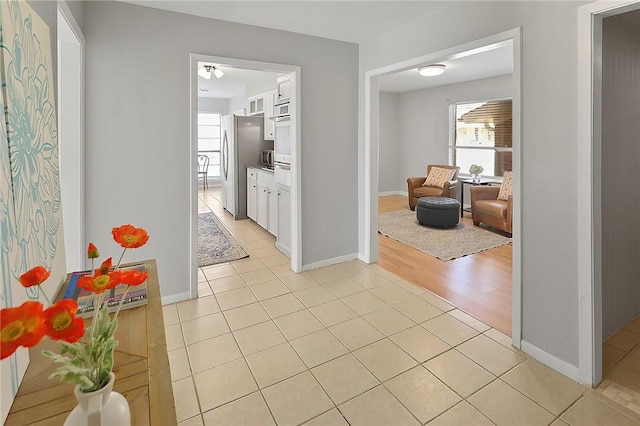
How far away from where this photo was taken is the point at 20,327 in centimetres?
54

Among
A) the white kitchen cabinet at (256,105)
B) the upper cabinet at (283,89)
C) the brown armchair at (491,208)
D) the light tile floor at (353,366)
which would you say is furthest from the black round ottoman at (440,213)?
the white kitchen cabinet at (256,105)

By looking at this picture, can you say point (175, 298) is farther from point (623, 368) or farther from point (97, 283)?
point (623, 368)

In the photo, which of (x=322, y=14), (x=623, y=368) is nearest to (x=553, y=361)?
(x=623, y=368)

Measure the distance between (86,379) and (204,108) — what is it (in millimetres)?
10462

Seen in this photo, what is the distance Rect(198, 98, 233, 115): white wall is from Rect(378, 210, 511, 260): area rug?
263 inches

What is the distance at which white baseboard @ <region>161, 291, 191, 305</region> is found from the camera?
3043 mm

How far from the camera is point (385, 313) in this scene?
2.85 metres

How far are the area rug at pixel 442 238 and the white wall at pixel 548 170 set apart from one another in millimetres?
1979

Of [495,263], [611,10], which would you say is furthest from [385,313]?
[611,10]

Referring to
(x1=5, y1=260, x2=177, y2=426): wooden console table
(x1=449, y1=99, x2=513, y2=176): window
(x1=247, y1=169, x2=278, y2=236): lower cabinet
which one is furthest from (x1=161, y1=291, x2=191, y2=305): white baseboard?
(x1=449, y1=99, x2=513, y2=176): window

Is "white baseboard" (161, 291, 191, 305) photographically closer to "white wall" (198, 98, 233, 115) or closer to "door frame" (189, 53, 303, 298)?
"door frame" (189, 53, 303, 298)

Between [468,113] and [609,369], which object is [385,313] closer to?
[609,369]

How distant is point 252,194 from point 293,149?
2391 mm

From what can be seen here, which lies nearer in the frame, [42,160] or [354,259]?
[42,160]
